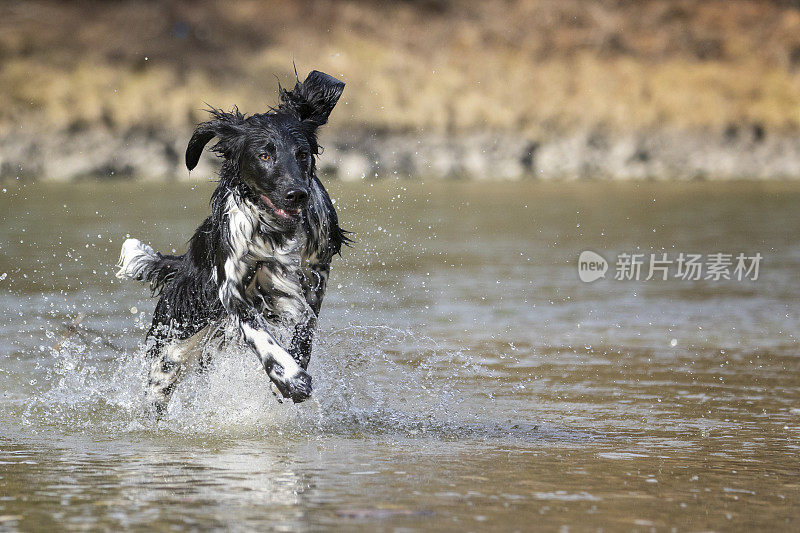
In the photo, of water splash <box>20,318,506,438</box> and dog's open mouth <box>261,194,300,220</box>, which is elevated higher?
dog's open mouth <box>261,194,300,220</box>

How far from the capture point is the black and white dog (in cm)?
579

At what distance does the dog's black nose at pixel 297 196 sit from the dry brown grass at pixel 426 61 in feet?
86.3

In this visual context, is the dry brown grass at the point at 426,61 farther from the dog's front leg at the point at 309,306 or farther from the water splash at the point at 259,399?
the dog's front leg at the point at 309,306

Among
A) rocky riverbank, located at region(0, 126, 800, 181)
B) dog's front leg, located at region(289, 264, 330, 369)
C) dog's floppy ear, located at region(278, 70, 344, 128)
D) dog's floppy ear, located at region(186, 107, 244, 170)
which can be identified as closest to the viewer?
dog's floppy ear, located at region(186, 107, 244, 170)

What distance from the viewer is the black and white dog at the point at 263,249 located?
579cm

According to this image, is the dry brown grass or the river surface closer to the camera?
the river surface

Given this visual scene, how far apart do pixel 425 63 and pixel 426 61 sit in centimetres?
18

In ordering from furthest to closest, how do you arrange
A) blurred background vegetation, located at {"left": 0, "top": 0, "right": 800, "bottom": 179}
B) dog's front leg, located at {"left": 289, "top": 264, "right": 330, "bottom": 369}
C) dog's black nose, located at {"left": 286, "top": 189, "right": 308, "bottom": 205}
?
blurred background vegetation, located at {"left": 0, "top": 0, "right": 800, "bottom": 179}, dog's front leg, located at {"left": 289, "top": 264, "right": 330, "bottom": 369}, dog's black nose, located at {"left": 286, "top": 189, "right": 308, "bottom": 205}

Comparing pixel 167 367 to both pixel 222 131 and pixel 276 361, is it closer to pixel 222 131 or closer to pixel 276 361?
pixel 276 361

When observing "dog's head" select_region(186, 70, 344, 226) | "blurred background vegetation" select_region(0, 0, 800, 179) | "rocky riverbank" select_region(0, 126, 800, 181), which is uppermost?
"blurred background vegetation" select_region(0, 0, 800, 179)

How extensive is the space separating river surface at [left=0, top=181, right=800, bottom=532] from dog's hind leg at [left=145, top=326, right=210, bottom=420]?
7 cm

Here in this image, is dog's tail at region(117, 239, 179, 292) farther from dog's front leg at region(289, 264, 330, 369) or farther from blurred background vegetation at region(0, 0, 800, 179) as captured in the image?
blurred background vegetation at region(0, 0, 800, 179)

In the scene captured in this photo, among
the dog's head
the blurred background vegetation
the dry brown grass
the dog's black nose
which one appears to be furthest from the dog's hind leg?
the dry brown grass

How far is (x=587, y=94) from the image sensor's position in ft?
112
